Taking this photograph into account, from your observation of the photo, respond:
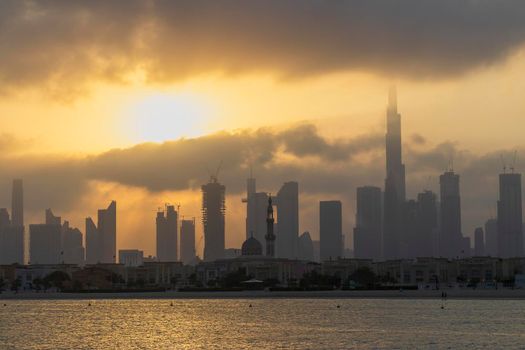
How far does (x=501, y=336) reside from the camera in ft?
385

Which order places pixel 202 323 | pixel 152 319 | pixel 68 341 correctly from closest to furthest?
pixel 68 341, pixel 202 323, pixel 152 319

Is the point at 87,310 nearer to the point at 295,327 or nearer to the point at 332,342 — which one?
the point at 295,327

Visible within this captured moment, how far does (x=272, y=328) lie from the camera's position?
12962 centimetres

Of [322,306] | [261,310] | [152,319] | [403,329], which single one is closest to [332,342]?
[403,329]

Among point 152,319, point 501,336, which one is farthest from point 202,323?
point 501,336

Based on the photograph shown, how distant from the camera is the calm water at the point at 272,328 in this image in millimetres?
110438

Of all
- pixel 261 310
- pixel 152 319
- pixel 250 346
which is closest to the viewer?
pixel 250 346

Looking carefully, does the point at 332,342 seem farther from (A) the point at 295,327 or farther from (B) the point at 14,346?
(B) the point at 14,346

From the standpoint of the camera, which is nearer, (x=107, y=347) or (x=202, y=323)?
(x=107, y=347)

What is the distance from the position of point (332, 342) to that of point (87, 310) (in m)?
87.9

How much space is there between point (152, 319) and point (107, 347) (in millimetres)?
45693

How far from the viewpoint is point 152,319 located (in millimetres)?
154625

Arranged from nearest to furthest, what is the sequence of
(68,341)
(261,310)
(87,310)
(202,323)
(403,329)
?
(68,341) < (403,329) < (202,323) < (261,310) < (87,310)

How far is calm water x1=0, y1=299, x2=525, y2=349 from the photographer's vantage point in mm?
110438
